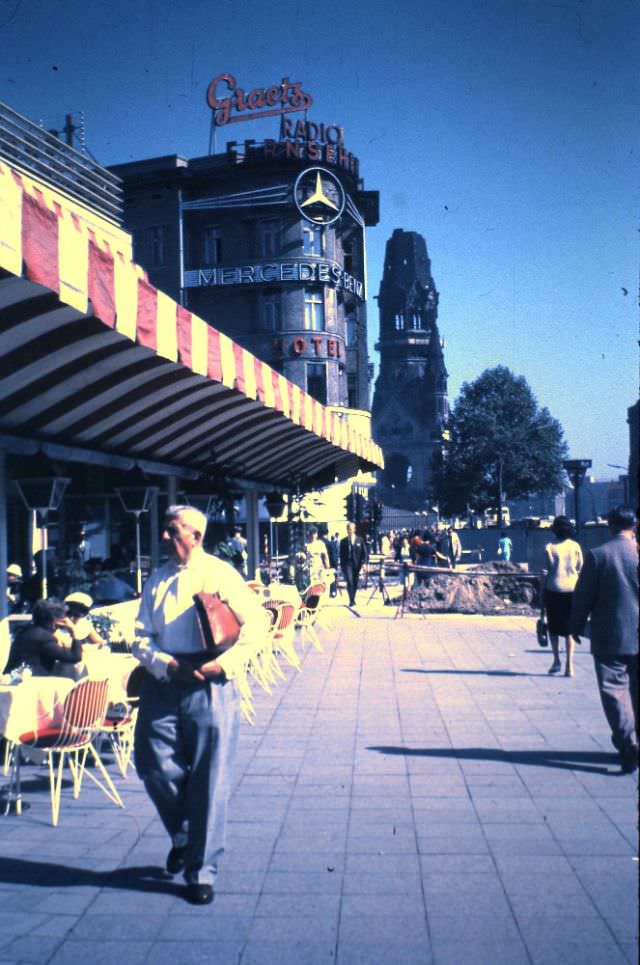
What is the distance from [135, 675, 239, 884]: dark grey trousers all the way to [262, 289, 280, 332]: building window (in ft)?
140

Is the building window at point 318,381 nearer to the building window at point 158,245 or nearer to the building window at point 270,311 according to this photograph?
the building window at point 270,311

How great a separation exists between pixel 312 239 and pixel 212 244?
4673 mm

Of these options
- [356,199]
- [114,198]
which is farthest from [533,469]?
[114,198]

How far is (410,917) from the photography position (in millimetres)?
4012

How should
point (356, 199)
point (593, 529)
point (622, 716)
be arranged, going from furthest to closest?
point (356, 199) → point (593, 529) → point (622, 716)

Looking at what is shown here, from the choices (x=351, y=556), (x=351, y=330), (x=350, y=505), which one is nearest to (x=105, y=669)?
(x=351, y=556)

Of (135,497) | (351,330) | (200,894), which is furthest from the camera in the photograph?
(351,330)

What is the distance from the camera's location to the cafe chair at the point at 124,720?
6.10 meters

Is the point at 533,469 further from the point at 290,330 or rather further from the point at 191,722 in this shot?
the point at 191,722

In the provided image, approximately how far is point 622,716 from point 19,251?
439cm

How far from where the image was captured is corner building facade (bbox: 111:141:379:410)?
45.9 meters

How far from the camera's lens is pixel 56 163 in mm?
13781

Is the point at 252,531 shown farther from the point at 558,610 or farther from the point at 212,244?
the point at 212,244

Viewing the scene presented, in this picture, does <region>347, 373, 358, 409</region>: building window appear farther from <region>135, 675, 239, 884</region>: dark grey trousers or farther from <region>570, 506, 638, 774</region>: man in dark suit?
<region>135, 675, 239, 884</region>: dark grey trousers
